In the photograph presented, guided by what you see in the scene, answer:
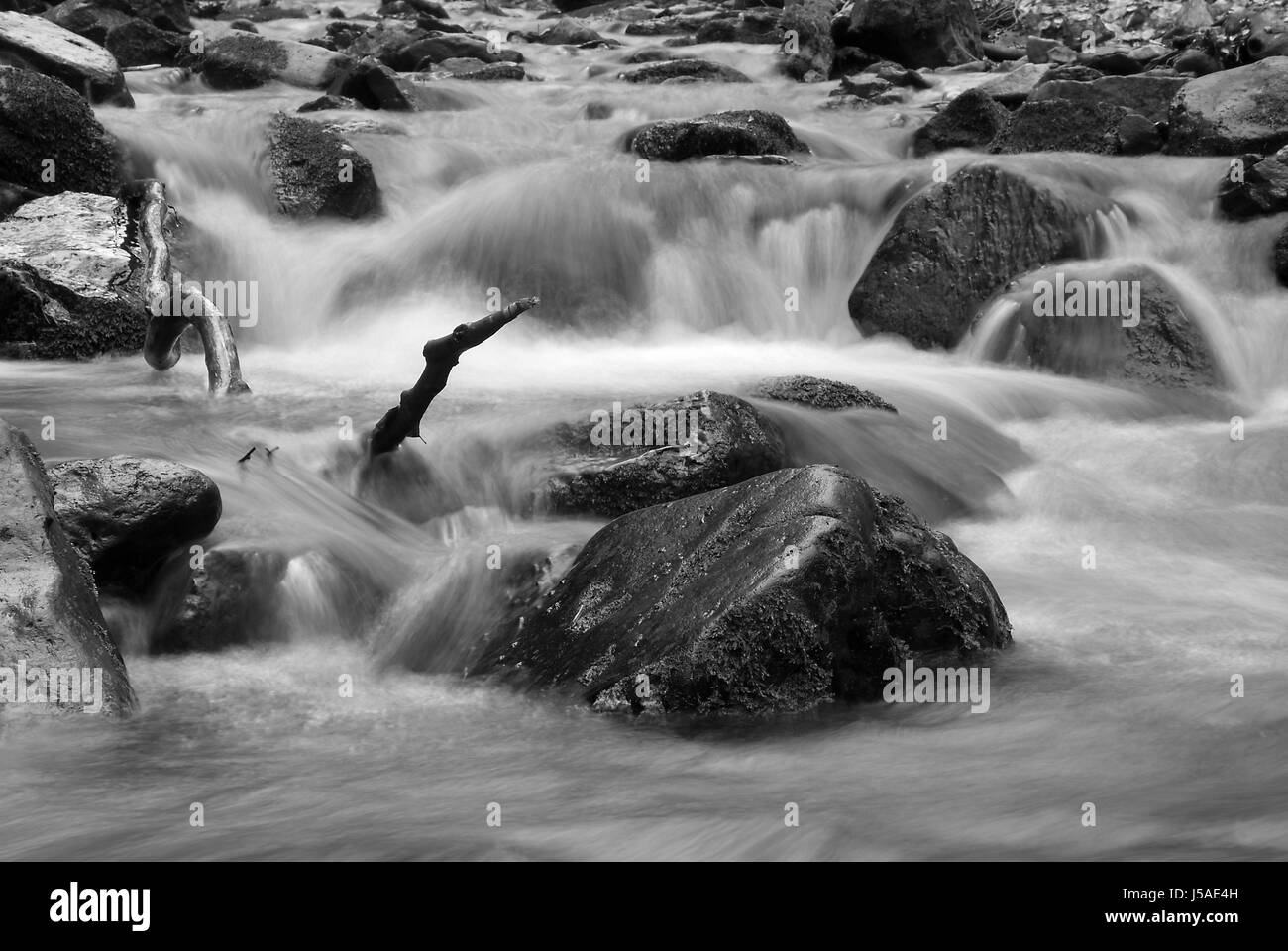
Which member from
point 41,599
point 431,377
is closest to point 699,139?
point 431,377

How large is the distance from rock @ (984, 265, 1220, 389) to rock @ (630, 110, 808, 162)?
3447mm

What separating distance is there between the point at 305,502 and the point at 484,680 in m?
1.77

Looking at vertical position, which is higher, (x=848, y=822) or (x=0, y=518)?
(x=0, y=518)

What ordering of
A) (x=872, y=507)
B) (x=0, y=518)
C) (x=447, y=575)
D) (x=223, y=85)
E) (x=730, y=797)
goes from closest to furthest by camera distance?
(x=730, y=797) < (x=0, y=518) < (x=872, y=507) < (x=447, y=575) < (x=223, y=85)

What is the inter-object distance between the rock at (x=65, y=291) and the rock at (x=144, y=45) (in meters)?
8.73

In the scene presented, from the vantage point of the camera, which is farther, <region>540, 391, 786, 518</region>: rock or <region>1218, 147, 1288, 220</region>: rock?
<region>1218, 147, 1288, 220</region>: rock

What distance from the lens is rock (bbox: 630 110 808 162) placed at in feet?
43.0

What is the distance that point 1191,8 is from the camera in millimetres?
20828

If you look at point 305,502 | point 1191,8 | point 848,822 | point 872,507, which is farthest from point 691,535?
point 1191,8

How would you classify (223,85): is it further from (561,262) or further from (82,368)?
(82,368)

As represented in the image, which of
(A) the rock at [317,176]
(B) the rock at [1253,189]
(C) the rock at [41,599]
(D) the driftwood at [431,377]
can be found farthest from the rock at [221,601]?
(B) the rock at [1253,189]

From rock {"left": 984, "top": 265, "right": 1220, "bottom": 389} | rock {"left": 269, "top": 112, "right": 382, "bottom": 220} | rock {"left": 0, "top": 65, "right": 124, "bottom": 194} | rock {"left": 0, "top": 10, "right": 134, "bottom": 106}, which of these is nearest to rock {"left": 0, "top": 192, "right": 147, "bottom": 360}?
rock {"left": 0, "top": 65, "right": 124, "bottom": 194}

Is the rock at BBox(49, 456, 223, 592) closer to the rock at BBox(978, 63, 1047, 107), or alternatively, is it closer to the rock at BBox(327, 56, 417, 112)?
the rock at BBox(327, 56, 417, 112)

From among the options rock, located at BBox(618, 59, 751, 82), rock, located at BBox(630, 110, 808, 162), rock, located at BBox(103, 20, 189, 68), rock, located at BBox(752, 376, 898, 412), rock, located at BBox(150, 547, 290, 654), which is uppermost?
rock, located at BBox(103, 20, 189, 68)
